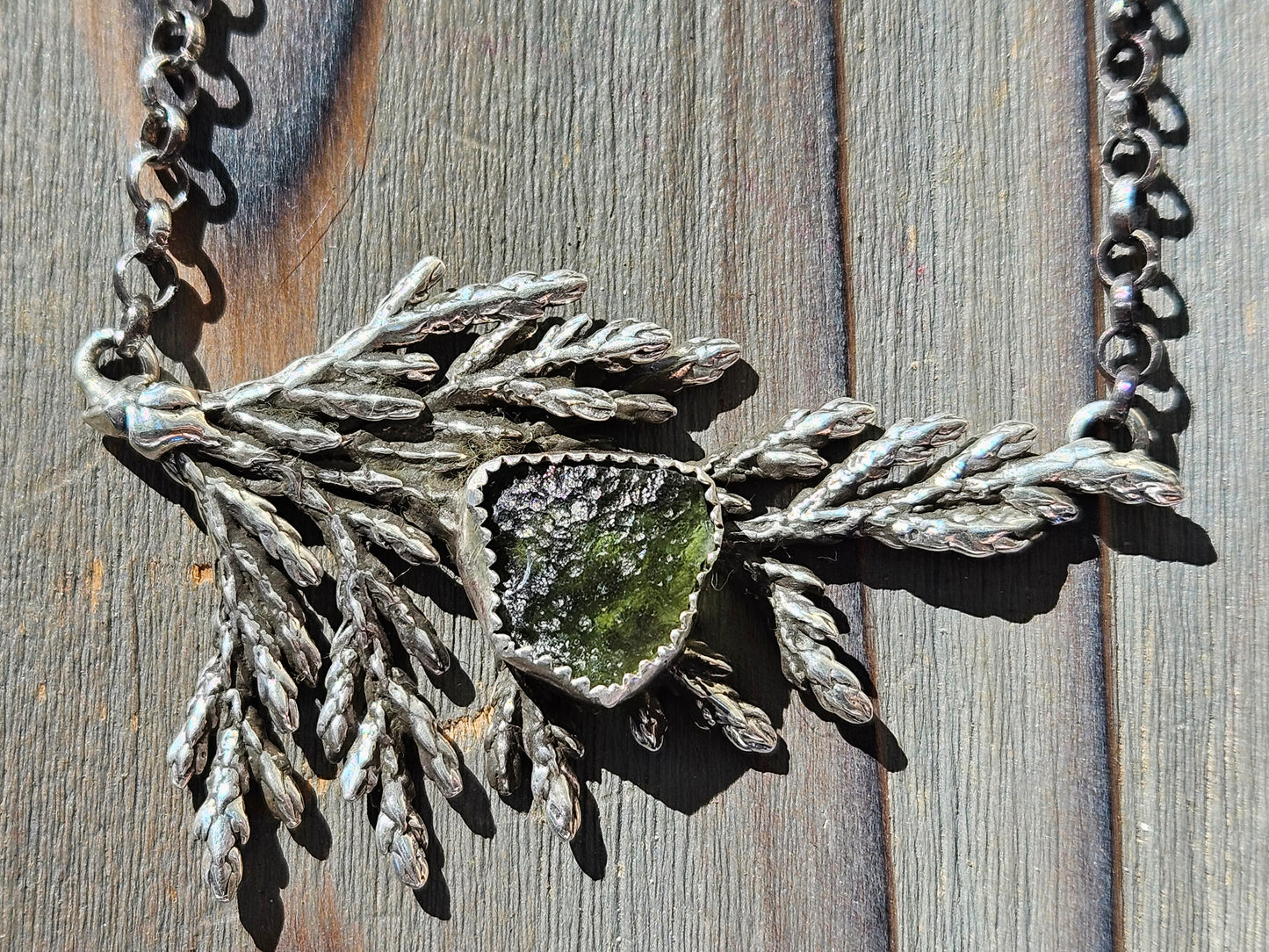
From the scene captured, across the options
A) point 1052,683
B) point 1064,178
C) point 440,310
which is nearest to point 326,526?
point 440,310

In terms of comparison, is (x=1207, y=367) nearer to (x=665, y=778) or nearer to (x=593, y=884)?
(x=665, y=778)

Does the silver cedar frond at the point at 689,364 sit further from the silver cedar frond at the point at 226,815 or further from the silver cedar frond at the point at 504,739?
the silver cedar frond at the point at 226,815

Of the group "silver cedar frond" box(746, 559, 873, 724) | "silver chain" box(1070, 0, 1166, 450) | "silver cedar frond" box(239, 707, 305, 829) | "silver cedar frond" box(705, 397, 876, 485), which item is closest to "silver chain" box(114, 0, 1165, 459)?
"silver chain" box(1070, 0, 1166, 450)

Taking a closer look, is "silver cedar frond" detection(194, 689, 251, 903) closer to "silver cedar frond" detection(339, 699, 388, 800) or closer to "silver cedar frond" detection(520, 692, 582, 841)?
"silver cedar frond" detection(339, 699, 388, 800)

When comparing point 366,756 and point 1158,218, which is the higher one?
point 1158,218

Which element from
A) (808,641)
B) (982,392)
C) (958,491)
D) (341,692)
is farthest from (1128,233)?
(341,692)

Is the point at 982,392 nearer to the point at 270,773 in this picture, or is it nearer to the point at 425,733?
the point at 425,733

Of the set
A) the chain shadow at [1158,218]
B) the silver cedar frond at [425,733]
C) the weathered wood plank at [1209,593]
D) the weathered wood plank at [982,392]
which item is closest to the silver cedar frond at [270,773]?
the silver cedar frond at [425,733]
